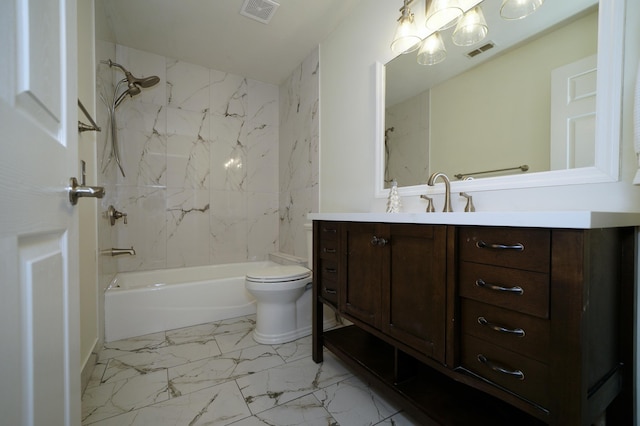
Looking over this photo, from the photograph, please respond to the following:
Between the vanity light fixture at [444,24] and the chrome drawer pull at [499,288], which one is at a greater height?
the vanity light fixture at [444,24]

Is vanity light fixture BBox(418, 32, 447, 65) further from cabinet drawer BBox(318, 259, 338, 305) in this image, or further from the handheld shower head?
the handheld shower head

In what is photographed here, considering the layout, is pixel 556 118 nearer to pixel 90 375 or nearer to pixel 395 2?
pixel 395 2

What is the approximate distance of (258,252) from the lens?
124 inches

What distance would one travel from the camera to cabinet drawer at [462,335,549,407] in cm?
70

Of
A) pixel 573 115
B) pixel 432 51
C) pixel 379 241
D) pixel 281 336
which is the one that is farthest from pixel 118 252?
pixel 573 115

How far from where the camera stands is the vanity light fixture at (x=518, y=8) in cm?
111

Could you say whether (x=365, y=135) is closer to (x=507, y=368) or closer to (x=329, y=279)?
(x=329, y=279)

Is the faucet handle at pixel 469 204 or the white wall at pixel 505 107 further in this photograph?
the faucet handle at pixel 469 204

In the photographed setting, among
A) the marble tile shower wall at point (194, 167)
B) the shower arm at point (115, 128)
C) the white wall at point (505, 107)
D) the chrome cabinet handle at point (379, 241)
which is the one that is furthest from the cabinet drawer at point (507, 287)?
the shower arm at point (115, 128)

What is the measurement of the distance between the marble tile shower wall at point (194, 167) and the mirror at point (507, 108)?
70.2 inches

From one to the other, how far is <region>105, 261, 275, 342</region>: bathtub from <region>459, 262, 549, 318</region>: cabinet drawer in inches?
76.4

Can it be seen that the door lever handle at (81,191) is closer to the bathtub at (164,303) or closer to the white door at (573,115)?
the white door at (573,115)

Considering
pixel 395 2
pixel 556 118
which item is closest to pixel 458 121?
pixel 556 118

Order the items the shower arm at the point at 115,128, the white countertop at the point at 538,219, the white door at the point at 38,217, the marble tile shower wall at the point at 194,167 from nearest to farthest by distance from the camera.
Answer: the white door at the point at 38,217
the white countertop at the point at 538,219
the shower arm at the point at 115,128
the marble tile shower wall at the point at 194,167
